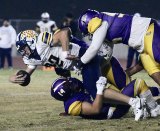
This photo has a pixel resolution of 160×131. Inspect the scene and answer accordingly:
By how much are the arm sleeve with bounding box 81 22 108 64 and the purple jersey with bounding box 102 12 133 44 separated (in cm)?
12

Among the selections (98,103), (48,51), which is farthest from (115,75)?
(48,51)

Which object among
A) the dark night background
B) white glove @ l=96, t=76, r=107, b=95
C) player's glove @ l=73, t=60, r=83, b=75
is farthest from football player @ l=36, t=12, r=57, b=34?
white glove @ l=96, t=76, r=107, b=95

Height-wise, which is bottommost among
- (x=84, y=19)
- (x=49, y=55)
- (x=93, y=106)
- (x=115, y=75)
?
(x=93, y=106)

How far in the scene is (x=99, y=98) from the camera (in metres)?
8.62

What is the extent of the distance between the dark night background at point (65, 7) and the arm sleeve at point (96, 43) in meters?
19.5

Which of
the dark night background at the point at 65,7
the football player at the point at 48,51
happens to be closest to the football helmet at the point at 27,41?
the football player at the point at 48,51

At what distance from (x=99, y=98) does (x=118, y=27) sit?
100 cm

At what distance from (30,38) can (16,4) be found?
793 inches

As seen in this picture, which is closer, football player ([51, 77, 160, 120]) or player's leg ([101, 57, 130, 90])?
football player ([51, 77, 160, 120])

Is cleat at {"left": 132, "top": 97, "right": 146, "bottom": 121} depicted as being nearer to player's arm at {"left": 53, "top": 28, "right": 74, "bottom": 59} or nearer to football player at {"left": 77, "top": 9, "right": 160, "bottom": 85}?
football player at {"left": 77, "top": 9, "right": 160, "bottom": 85}

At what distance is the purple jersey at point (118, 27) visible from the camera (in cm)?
894

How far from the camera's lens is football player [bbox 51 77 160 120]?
863cm

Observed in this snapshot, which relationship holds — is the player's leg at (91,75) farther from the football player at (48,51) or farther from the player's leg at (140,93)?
the player's leg at (140,93)

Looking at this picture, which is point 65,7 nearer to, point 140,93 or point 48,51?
point 48,51
